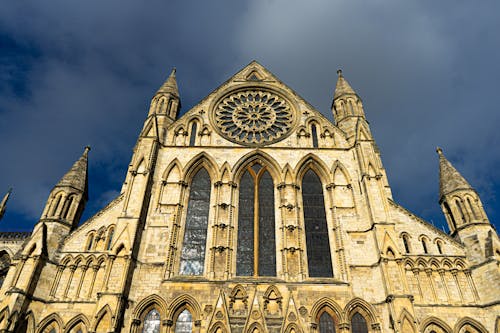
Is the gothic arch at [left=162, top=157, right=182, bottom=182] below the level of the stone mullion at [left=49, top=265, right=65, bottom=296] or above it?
above

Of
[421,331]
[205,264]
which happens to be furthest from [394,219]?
[205,264]

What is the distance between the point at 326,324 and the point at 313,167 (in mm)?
8135

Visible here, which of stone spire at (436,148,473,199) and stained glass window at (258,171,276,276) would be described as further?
stone spire at (436,148,473,199)

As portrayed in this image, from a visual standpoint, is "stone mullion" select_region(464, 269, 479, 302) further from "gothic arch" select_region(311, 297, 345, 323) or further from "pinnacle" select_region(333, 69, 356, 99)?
"pinnacle" select_region(333, 69, 356, 99)

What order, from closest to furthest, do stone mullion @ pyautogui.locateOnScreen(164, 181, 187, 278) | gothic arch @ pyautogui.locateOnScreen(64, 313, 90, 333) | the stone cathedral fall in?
gothic arch @ pyautogui.locateOnScreen(64, 313, 90, 333), the stone cathedral, stone mullion @ pyautogui.locateOnScreen(164, 181, 187, 278)

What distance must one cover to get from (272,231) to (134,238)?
6238 millimetres

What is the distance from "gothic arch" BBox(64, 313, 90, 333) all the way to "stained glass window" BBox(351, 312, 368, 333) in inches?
405

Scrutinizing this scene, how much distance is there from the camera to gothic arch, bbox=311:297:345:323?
47.9 ft

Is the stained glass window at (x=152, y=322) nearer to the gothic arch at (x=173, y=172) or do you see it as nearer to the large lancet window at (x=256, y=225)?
the large lancet window at (x=256, y=225)

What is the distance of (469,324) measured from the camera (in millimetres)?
14445

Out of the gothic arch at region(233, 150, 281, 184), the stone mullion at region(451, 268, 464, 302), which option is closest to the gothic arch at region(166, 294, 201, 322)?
the gothic arch at region(233, 150, 281, 184)

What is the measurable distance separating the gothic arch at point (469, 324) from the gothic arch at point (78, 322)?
14.2m

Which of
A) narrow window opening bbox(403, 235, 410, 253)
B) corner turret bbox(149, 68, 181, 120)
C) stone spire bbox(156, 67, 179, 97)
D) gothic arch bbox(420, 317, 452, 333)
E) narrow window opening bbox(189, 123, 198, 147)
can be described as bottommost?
gothic arch bbox(420, 317, 452, 333)

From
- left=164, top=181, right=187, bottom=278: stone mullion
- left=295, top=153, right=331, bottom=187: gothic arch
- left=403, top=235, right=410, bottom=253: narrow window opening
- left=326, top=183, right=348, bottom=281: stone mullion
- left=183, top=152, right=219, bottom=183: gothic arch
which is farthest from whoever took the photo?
left=295, top=153, right=331, bottom=187: gothic arch
